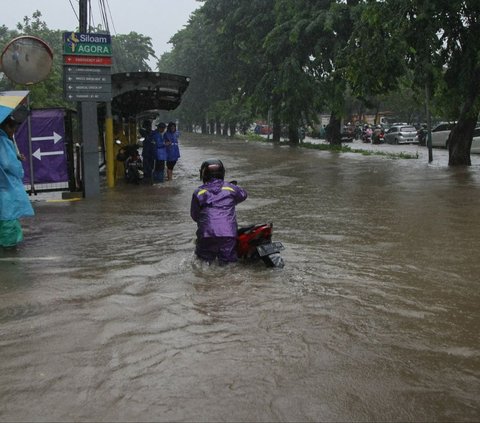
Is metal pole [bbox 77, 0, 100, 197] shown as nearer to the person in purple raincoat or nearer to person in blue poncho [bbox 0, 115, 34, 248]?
person in blue poncho [bbox 0, 115, 34, 248]

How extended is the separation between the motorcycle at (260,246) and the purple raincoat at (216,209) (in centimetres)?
15

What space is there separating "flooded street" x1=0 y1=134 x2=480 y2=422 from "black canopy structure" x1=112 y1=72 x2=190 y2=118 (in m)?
5.38

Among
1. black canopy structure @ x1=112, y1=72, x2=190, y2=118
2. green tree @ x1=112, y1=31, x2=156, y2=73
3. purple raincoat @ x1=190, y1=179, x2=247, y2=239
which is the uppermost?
green tree @ x1=112, y1=31, x2=156, y2=73

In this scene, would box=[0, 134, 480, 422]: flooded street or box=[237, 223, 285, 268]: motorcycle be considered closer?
box=[0, 134, 480, 422]: flooded street

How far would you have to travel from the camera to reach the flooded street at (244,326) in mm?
3139

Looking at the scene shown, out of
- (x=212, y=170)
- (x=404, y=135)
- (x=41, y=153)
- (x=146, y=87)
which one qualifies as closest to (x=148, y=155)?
(x=146, y=87)

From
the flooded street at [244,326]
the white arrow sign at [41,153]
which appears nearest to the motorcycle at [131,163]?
the white arrow sign at [41,153]

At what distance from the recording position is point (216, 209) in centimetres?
608

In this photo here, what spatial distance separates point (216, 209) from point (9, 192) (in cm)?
240

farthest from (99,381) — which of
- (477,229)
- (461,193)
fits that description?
(461,193)

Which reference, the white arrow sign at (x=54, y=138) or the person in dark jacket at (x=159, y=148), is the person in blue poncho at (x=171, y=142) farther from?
the white arrow sign at (x=54, y=138)

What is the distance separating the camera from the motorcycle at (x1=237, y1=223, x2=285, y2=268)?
19.1 feet

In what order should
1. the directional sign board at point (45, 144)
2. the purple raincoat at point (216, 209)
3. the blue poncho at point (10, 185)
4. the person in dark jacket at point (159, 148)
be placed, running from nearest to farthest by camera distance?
1. the purple raincoat at point (216, 209)
2. the blue poncho at point (10, 185)
3. the directional sign board at point (45, 144)
4. the person in dark jacket at point (159, 148)

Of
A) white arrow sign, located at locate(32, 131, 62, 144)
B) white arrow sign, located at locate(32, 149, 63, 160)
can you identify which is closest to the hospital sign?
white arrow sign, located at locate(32, 131, 62, 144)
